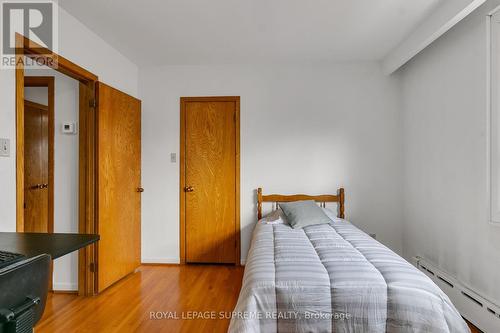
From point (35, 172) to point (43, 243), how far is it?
8.85ft

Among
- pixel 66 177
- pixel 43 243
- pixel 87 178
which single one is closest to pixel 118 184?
pixel 87 178

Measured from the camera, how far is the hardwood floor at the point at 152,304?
2320 mm

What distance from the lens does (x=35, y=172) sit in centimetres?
350

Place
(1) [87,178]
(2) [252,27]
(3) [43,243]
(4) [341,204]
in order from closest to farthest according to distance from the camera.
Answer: (3) [43,243] < (2) [252,27] < (1) [87,178] < (4) [341,204]

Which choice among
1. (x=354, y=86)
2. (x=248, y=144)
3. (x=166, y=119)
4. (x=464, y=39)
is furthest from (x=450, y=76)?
(x=166, y=119)

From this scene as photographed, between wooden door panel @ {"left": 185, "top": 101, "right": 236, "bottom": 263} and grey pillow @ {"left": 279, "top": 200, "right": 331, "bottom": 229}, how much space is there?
0.76 meters

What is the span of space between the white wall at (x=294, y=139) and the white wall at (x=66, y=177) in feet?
3.07

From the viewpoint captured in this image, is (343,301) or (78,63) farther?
(78,63)

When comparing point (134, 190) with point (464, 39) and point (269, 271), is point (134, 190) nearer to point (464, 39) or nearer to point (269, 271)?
point (269, 271)

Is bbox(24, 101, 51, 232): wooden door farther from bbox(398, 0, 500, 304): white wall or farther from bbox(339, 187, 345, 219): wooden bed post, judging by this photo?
bbox(398, 0, 500, 304): white wall

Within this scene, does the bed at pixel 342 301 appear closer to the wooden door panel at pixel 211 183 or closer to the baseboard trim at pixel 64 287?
the wooden door panel at pixel 211 183

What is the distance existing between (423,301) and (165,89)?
3441 millimetres

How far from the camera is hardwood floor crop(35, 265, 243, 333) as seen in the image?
232 cm

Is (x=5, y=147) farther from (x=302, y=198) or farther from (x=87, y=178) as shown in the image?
(x=302, y=198)
